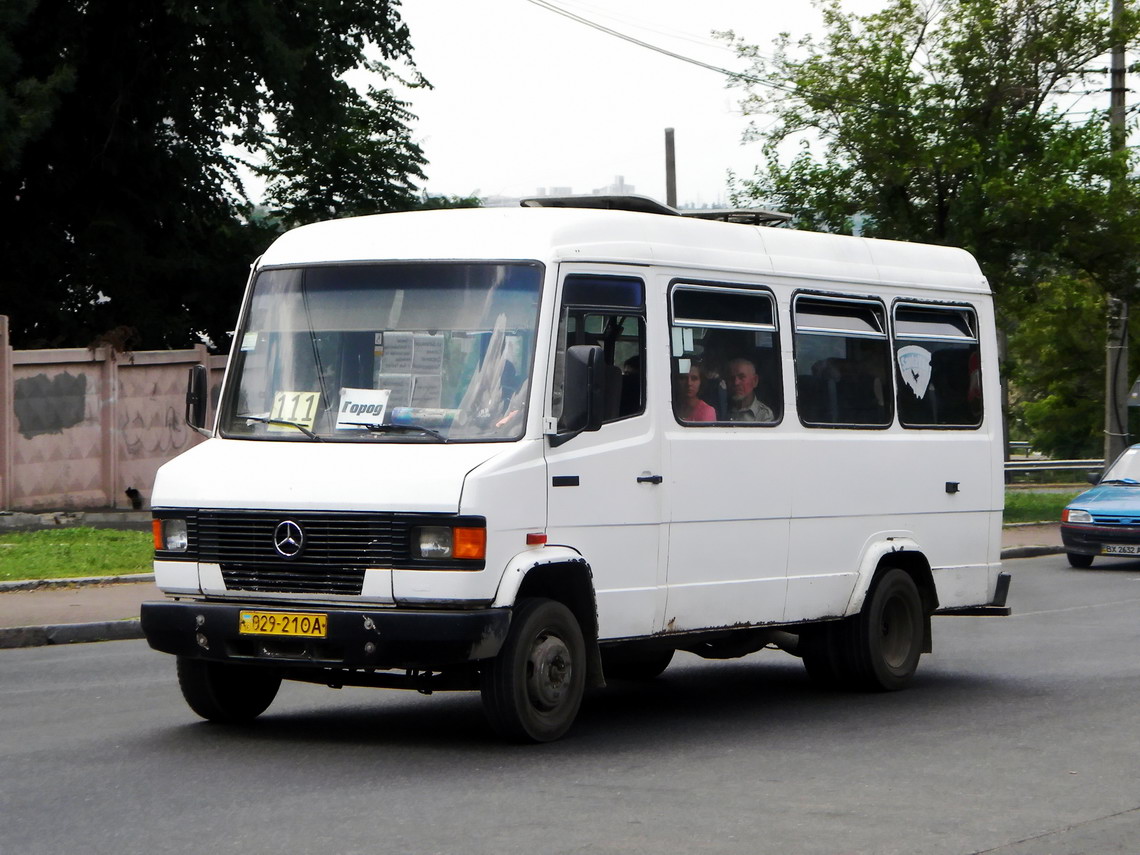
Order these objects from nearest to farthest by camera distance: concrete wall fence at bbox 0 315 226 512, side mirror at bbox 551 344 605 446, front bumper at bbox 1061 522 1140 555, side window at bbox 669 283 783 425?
side mirror at bbox 551 344 605 446, side window at bbox 669 283 783 425, front bumper at bbox 1061 522 1140 555, concrete wall fence at bbox 0 315 226 512

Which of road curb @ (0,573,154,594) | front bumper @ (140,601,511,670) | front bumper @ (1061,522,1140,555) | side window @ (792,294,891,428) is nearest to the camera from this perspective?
front bumper @ (140,601,511,670)

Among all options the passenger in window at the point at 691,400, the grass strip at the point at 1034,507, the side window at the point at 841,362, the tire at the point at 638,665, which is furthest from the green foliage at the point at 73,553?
the grass strip at the point at 1034,507

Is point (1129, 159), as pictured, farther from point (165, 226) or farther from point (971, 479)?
point (971, 479)

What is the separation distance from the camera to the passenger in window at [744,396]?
9969 mm

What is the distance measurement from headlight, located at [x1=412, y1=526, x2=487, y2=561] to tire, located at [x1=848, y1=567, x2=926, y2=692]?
3.63 metres

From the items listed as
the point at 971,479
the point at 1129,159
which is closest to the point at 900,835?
the point at 971,479

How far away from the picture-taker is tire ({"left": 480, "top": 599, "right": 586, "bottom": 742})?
8.36 meters

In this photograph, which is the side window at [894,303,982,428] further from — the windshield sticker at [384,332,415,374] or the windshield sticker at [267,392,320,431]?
the windshield sticker at [267,392,320,431]

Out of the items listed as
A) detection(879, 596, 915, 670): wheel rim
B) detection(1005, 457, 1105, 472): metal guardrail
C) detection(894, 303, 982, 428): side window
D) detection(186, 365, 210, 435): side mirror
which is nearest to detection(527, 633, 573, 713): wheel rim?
detection(186, 365, 210, 435): side mirror

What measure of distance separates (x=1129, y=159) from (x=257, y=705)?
2523 cm

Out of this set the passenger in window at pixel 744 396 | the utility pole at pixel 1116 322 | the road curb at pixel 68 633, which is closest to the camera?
the passenger in window at pixel 744 396

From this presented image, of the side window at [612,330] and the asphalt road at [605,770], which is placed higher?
the side window at [612,330]

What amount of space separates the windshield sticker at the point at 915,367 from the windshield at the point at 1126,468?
13151 millimetres

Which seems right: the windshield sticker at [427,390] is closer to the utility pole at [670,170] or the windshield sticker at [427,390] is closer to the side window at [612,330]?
the side window at [612,330]
